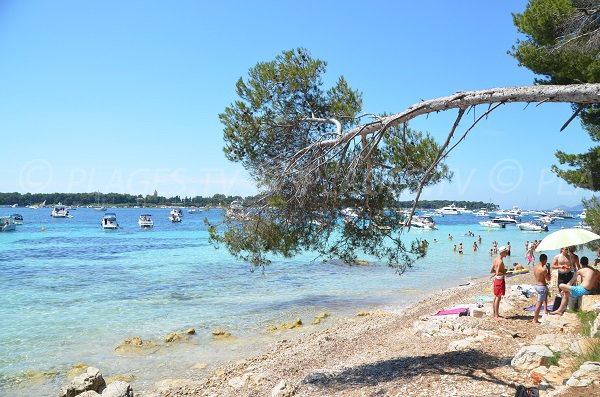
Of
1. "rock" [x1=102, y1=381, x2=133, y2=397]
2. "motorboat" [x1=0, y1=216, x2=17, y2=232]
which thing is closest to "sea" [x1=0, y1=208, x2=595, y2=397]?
"rock" [x1=102, y1=381, x2=133, y2=397]

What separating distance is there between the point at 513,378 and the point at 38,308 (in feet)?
59.9

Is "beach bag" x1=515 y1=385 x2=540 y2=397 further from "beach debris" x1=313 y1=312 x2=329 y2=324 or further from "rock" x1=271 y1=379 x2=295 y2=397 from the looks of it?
"beach debris" x1=313 y1=312 x2=329 y2=324

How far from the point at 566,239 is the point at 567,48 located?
3.88m

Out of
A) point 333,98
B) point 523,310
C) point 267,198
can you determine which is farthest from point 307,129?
point 523,310

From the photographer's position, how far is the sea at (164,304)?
1164 cm

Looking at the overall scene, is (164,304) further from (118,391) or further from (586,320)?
(586,320)

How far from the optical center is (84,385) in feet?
30.1

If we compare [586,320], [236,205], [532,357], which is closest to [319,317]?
[586,320]

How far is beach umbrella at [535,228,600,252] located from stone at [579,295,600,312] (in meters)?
1.14

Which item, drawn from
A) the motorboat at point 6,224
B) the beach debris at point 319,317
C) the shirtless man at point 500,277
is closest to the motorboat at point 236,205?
the shirtless man at point 500,277

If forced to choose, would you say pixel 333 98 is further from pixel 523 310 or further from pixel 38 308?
pixel 38 308

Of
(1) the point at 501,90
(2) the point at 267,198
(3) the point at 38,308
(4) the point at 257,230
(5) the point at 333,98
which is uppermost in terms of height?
(5) the point at 333,98

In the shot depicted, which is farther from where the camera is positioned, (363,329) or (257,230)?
(363,329)

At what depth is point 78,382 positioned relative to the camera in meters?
9.25
